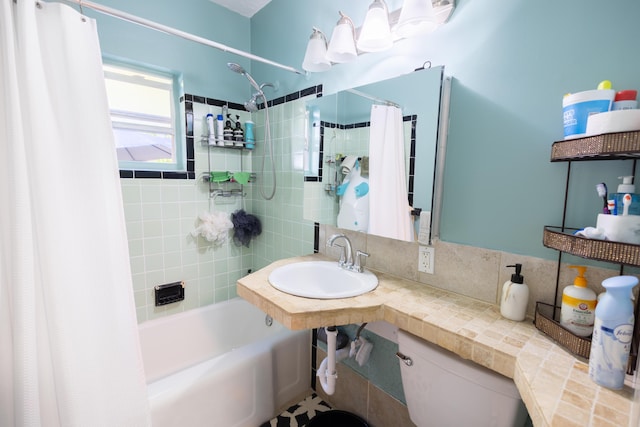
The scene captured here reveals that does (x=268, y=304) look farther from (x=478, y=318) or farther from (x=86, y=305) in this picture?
(x=478, y=318)

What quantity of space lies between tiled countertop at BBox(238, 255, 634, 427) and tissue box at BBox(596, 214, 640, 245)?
0.34 m

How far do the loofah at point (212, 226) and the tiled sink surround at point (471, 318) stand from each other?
2.62ft

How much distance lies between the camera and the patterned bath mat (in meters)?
1.62

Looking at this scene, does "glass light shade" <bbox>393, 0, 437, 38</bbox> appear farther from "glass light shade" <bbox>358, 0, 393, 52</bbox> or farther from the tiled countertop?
the tiled countertop

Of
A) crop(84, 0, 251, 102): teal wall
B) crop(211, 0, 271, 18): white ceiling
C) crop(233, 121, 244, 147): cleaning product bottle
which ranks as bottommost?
Result: crop(233, 121, 244, 147): cleaning product bottle

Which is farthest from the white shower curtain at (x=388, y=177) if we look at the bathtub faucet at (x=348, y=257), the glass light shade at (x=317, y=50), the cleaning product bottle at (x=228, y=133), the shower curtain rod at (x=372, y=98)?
the cleaning product bottle at (x=228, y=133)

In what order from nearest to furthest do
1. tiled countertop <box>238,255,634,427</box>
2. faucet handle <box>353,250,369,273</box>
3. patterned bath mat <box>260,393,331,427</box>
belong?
1. tiled countertop <box>238,255,634,427</box>
2. faucet handle <box>353,250,369,273</box>
3. patterned bath mat <box>260,393,331,427</box>

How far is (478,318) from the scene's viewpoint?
993mm

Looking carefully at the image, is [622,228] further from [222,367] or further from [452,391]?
[222,367]

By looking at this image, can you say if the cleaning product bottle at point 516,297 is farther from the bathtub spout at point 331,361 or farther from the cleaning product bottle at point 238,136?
the cleaning product bottle at point 238,136

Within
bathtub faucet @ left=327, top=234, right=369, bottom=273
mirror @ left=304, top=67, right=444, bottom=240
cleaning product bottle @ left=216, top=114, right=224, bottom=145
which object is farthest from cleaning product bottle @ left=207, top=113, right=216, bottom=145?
bathtub faucet @ left=327, top=234, right=369, bottom=273

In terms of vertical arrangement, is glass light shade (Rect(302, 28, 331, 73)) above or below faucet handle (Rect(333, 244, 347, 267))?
above

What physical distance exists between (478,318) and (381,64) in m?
1.16

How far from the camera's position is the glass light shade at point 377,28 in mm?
1206
